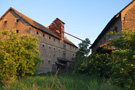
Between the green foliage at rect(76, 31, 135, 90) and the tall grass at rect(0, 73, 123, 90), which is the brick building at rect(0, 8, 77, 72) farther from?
the green foliage at rect(76, 31, 135, 90)

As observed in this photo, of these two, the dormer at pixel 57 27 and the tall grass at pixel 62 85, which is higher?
the dormer at pixel 57 27

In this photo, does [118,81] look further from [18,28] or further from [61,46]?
[61,46]

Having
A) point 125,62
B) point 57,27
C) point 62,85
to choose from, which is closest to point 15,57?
point 62,85

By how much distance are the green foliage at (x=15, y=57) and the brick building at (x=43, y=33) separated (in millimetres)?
8558

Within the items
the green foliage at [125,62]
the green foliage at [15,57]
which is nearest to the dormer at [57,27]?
the green foliage at [15,57]

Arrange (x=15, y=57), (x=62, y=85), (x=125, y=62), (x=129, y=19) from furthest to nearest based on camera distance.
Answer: (x=129, y=19), (x=15, y=57), (x=62, y=85), (x=125, y=62)

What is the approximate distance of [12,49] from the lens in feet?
35.7

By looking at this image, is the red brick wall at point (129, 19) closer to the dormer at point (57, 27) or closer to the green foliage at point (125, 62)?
the green foliage at point (125, 62)

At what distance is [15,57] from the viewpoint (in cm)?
1065

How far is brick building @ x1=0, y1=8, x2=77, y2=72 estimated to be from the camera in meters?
20.9

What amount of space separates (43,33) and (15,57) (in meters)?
13.1

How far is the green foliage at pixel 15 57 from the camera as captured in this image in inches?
402

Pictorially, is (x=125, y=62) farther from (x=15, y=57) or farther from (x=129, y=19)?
(x=15, y=57)

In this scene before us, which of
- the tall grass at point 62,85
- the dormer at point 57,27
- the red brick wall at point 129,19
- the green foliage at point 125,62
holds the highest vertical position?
the dormer at point 57,27
